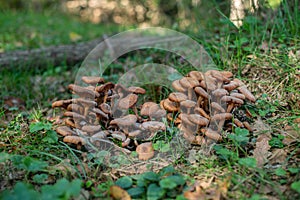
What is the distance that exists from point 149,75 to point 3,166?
94.3 inches

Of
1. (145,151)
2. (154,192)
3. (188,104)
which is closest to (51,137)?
(145,151)

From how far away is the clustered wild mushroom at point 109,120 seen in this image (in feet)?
9.76

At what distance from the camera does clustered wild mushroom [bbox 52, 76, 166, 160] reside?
117 inches

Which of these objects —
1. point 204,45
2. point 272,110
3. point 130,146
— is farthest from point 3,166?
point 204,45

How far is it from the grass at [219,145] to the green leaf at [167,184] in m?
0.02

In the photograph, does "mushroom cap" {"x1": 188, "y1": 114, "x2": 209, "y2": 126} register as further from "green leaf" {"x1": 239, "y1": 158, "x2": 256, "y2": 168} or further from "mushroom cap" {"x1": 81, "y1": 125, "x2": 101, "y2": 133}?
"mushroom cap" {"x1": 81, "y1": 125, "x2": 101, "y2": 133}

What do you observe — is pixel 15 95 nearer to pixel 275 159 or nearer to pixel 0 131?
pixel 0 131

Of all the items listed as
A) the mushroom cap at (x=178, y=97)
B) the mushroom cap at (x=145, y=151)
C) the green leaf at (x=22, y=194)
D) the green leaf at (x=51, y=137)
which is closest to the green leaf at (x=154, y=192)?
the mushroom cap at (x=145, y=151)

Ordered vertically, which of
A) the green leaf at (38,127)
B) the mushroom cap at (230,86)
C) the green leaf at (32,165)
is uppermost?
the mushroom cap at (230,86)

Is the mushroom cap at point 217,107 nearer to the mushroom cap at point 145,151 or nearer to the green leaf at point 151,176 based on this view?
the mushroom cap at point 145,151

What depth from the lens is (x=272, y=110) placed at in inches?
131

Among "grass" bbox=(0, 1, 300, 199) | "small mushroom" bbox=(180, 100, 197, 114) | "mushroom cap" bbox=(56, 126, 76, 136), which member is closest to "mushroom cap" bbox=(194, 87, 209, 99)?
"small mushroom" bbox=(180, 100, 197, 114)

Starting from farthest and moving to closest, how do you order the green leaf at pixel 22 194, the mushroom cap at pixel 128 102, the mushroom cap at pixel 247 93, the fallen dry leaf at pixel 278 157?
the mushroom cap at pixel 128 102 → the mushroom cap at pixel 247 93 → the fallen dry leaf at pixel 278 157 → the green leaf at pixel 22 194

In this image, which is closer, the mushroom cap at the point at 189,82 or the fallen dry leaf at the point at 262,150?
the fallen dry leaf at the point at 262,150
